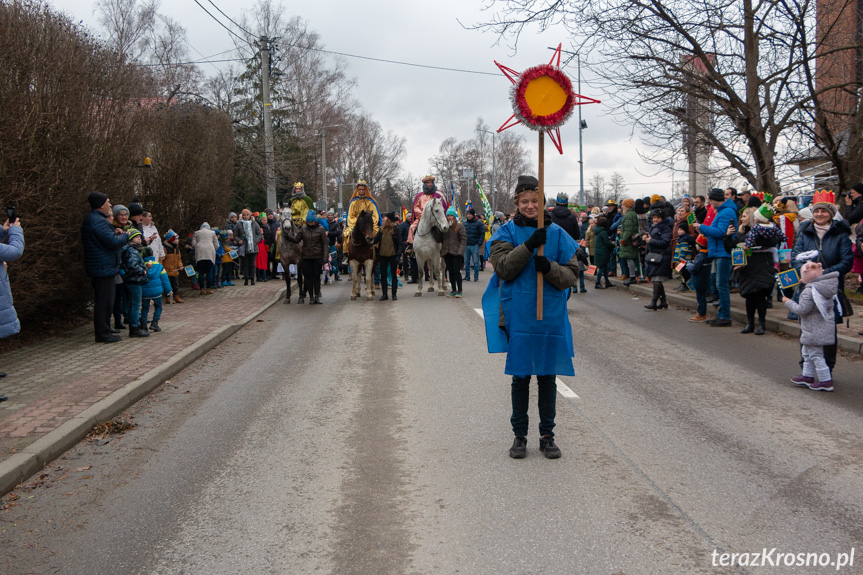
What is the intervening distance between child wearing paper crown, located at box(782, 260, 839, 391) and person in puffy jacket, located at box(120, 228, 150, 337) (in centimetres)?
861

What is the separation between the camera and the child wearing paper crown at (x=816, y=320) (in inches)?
293

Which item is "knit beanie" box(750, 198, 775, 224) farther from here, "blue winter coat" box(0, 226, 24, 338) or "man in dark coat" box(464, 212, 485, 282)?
"man in dark coat" box(464, 212, 485, 282)

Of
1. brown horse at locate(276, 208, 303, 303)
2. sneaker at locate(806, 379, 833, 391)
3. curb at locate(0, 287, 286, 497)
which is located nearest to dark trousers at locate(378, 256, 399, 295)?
brown horse at locate(276, 208, 303, 303)

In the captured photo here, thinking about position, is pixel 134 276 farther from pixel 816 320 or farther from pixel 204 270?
pixel 816 320

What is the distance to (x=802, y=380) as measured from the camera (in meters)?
7.76

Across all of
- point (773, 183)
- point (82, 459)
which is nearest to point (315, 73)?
point (773, 183)

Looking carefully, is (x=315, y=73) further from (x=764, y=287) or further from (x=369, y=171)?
(x=764, y=287)

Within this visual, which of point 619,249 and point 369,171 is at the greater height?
→ point 369,171

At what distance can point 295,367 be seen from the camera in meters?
9.22

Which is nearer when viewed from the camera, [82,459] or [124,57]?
[82,459]

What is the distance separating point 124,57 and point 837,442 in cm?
1237

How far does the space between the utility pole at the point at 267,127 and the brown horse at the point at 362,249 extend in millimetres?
9141

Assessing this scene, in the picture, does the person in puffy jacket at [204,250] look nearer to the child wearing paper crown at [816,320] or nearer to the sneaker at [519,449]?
the child wearing paper crown at [816,320]

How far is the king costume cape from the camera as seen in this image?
5.25 metres
